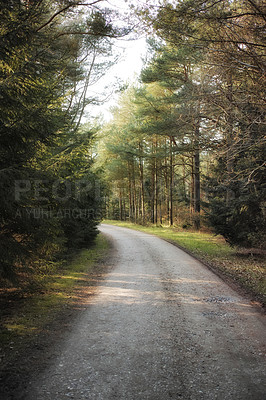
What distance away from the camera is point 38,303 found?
6734mm

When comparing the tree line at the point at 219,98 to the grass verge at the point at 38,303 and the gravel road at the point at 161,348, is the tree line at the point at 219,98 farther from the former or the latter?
the grass verge at the point at 38,303

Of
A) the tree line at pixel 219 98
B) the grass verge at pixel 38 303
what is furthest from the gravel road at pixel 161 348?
the tree line at pixel 219 98

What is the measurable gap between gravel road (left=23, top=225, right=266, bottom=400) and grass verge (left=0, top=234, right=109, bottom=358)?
693mm

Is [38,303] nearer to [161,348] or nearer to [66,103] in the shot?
[161,348]

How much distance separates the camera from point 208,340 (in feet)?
15.7

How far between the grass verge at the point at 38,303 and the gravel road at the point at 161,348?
2.27 feet

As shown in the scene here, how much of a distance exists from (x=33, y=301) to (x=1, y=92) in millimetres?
4684

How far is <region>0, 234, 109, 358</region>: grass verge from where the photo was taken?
5.05m

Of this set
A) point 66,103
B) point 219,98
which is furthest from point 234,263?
point 66,103

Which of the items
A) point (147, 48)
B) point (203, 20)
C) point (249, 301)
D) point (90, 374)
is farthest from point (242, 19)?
point (147, 48)

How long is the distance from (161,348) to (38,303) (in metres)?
3.47

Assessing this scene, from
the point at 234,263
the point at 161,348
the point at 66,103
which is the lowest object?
the point at 234,263

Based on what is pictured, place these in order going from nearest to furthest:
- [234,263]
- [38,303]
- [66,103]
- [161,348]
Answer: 1. [161,348]
2. [38,303]
3. [66,103]
4. [234,263]

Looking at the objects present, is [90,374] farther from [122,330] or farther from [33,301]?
[33,301]
